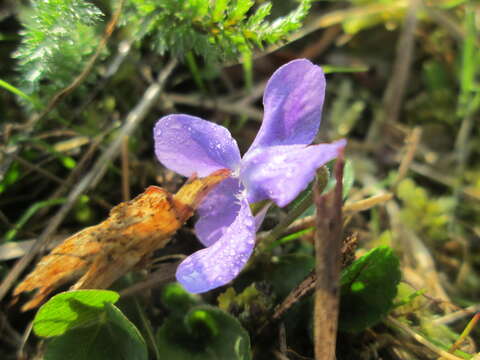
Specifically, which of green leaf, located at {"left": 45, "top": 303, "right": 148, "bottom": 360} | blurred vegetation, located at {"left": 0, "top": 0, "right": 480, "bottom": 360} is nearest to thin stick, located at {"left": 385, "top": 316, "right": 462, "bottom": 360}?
blurred vegetation, located at {"left": 0, "top": 0, "right": 480, "bottom": 360}

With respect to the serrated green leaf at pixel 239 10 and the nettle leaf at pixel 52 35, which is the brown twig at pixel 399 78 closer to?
the serrated green leaf at pixel 239 10

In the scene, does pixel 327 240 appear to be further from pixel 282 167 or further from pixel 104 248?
pixel 104 248

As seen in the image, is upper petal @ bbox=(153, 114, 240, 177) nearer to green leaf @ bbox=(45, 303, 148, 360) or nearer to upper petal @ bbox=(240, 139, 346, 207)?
upper petal @ bbox=(240, 139, 346, 207)

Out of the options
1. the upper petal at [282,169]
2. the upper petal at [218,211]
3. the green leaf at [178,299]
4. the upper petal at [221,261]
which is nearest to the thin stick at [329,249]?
the upper petal at [282,169]

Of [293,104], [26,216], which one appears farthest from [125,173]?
[293,104]

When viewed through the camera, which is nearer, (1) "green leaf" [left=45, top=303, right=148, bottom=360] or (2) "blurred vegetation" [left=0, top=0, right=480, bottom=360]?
(1) "green leaf" [left=45, top=303, right=148, bottom=360]
